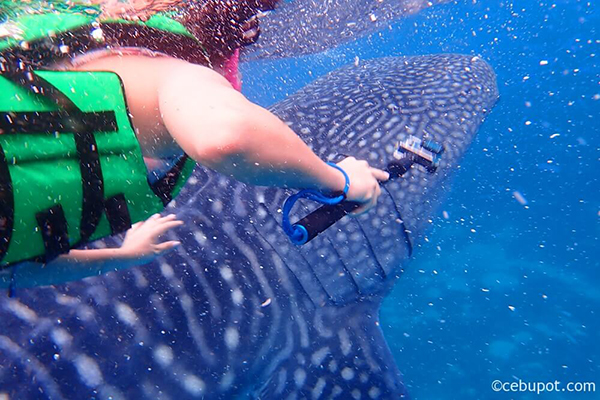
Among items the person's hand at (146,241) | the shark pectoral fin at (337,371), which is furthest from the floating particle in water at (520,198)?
the person's hand at (146,241)

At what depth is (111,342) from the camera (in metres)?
2.39

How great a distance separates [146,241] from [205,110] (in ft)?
4.40

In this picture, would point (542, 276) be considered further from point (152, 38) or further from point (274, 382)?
point (152, 38)

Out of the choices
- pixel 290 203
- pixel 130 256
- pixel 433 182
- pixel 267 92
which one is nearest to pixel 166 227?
pixel 130 256

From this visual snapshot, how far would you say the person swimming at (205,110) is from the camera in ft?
3.81

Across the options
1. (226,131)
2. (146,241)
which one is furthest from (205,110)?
(146,241)

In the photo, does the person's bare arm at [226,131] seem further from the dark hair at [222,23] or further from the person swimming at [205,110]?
the dark hair at [222,23]

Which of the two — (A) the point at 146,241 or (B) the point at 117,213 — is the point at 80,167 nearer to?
(B) the point at 117,213

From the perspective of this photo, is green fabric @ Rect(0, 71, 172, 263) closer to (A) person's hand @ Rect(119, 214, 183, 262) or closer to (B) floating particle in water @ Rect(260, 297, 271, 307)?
(A) person's hand @ Rect(119, 214, 183, 262)

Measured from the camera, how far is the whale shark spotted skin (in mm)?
2301

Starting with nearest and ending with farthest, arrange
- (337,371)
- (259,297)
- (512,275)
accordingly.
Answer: (259,297)
(337,371)
(512,275)

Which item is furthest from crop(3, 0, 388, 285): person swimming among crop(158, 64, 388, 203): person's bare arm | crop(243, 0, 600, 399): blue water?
crop(243, 0, 600, 399): blue water

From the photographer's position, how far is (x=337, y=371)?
320 cm

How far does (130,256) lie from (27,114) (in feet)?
3.92
